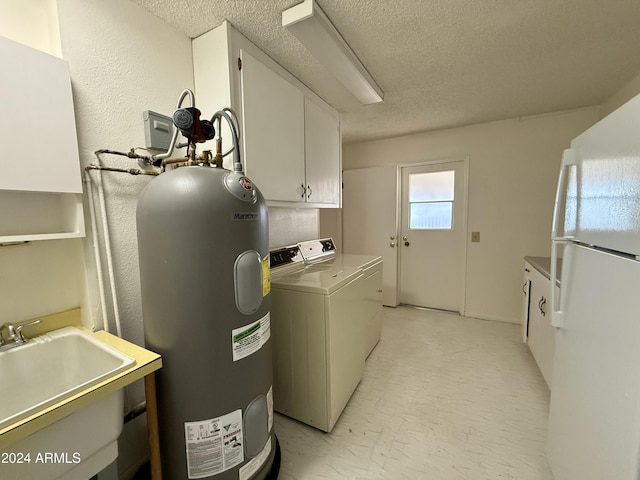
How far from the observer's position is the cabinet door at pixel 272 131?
155 cm

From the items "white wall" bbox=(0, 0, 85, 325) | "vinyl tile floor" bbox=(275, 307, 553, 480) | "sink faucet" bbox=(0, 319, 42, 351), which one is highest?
"white wall" bbox=(0, 0, 85, 325)

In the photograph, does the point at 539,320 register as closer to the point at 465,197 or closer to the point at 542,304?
the point at 542,304

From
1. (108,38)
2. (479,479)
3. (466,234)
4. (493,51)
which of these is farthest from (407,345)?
(108,38)

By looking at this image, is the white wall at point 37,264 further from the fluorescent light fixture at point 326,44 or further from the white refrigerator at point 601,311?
the white refrigerator at point 601,311

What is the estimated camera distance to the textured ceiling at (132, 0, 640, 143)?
1.34 m

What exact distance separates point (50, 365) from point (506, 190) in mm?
3815

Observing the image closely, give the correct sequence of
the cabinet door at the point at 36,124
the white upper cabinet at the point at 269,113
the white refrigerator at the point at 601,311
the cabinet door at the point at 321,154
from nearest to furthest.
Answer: the white refrigerator at the point at 601,311, the cabinet door at the point at 36,124, the white upper cabinet at the point at 269,113, the cabinet door at the point at 321,154

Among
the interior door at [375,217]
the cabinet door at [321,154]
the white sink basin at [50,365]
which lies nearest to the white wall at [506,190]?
the interior door at [375,217]

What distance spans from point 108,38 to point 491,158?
3.42 m

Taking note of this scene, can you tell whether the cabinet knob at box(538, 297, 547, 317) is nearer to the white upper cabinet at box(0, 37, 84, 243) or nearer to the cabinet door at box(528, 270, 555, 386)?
the cabinet door at box(528, 270, 555, 386)

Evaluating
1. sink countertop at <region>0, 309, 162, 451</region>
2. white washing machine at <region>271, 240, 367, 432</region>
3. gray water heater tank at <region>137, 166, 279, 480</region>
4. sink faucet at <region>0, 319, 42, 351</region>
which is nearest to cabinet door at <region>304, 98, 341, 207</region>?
white washing machine at <region>271, 240, 367, 432</region>

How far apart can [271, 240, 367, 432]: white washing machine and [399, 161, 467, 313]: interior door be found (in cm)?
200

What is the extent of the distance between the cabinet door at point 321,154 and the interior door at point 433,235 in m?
1.37

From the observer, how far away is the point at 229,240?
976 mm
